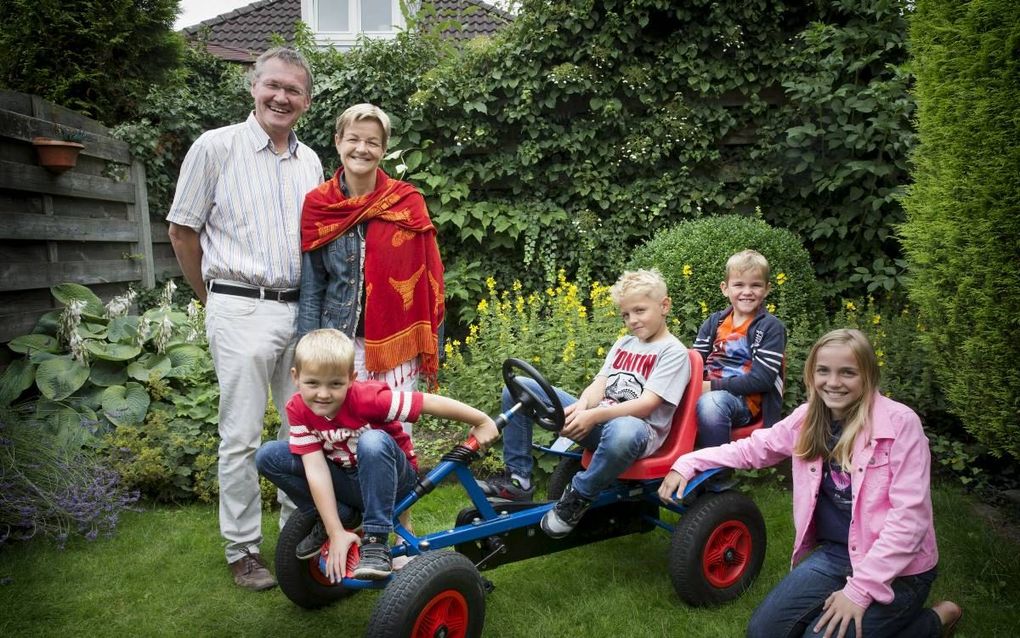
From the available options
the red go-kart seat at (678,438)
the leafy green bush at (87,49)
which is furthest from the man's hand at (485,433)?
the leafy green bush at (87,49)

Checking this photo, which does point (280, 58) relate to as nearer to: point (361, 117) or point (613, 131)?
point (361, 117)

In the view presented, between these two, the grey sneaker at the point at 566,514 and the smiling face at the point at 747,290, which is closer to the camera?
the grey sneaker at the point at 566,514

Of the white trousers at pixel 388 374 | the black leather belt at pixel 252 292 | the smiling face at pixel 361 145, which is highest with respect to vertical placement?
the smiling face at pixel 361 145

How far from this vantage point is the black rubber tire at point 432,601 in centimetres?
218

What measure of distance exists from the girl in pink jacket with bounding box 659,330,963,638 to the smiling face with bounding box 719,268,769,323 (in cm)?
92

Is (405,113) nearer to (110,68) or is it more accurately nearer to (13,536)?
(110,68)

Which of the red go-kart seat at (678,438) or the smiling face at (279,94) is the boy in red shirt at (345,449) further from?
the smiling face at (279,94)

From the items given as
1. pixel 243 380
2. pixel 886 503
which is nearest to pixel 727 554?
pixel 886 503

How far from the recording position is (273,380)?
10.7 ft

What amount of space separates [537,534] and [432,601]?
64 cm

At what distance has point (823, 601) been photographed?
2.24 metres

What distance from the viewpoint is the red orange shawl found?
3020 mm

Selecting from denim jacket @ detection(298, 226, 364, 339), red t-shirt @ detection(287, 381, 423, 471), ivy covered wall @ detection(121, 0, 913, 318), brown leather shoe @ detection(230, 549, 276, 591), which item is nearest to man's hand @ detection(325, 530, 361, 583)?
red t-shirt @ detection(287, 381, 423, 471)

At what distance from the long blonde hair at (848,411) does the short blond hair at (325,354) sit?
151 centimetres
